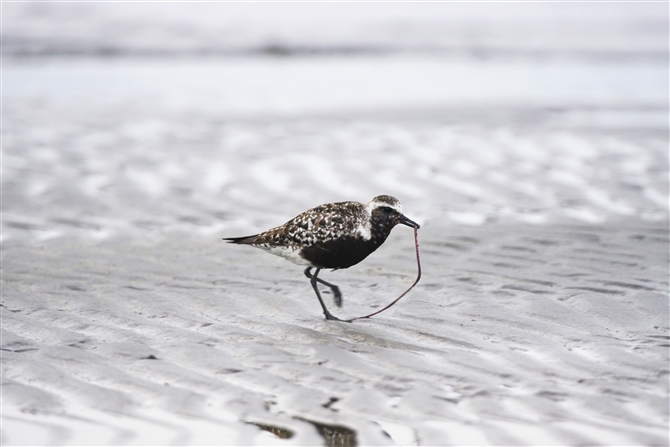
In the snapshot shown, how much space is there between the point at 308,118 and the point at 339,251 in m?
9.71

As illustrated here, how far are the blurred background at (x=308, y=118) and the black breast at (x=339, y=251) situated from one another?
2.62 m

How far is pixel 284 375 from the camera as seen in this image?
5.22 m

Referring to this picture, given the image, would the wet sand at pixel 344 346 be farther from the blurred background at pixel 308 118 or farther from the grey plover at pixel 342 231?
the blurred background at pixel 308 118

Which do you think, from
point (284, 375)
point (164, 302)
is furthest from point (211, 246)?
point (284, 375)

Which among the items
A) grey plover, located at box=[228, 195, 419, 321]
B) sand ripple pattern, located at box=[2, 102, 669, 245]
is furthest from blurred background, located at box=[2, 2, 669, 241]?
grey plover, located at box=[228, 195, 419, 321]

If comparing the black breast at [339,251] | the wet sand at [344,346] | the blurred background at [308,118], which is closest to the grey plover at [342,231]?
the black breast at [339,251]

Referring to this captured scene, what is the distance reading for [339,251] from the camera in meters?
6.48

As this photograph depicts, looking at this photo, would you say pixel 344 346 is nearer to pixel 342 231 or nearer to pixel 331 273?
pixel 342 231

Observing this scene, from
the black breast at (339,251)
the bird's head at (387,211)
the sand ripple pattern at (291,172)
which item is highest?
the bird's head at (387,211)

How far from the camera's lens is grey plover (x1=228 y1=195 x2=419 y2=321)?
644 cm

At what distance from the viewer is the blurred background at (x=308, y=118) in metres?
10.0

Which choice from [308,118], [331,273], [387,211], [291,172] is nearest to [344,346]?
[387,211]

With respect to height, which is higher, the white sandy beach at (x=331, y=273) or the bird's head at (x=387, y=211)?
the bird's head at (x=387, y=211)

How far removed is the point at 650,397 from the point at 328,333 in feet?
7.22
